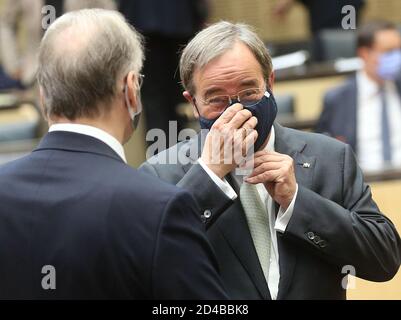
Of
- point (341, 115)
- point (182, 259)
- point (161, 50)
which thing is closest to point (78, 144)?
point (182, 259)

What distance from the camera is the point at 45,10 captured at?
229 inches

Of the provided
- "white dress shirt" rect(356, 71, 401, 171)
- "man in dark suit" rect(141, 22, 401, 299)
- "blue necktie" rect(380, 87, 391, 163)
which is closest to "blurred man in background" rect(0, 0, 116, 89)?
"white dress shirt" rect(356, 71, 401, 171)

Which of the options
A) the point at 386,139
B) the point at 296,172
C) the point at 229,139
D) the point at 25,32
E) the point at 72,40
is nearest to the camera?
the point at 72,40

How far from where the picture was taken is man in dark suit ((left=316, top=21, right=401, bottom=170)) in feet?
17.1

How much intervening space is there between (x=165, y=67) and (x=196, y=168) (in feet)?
12.5

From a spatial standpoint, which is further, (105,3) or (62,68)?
(105,3)

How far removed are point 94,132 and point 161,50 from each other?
4.13 m

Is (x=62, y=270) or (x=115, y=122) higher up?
(x=115, y=122)

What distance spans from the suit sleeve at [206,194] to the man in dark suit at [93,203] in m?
0.29

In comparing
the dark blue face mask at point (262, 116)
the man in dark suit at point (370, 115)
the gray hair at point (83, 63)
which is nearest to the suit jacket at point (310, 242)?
the dark blue face mask at point (262, 116)

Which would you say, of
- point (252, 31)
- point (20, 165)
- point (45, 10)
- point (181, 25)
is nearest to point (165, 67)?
point (181, 25)

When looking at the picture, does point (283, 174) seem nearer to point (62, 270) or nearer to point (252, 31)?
point (252, 31)

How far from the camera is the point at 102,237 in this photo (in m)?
1.97

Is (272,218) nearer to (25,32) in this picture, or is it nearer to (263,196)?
(263,196)
